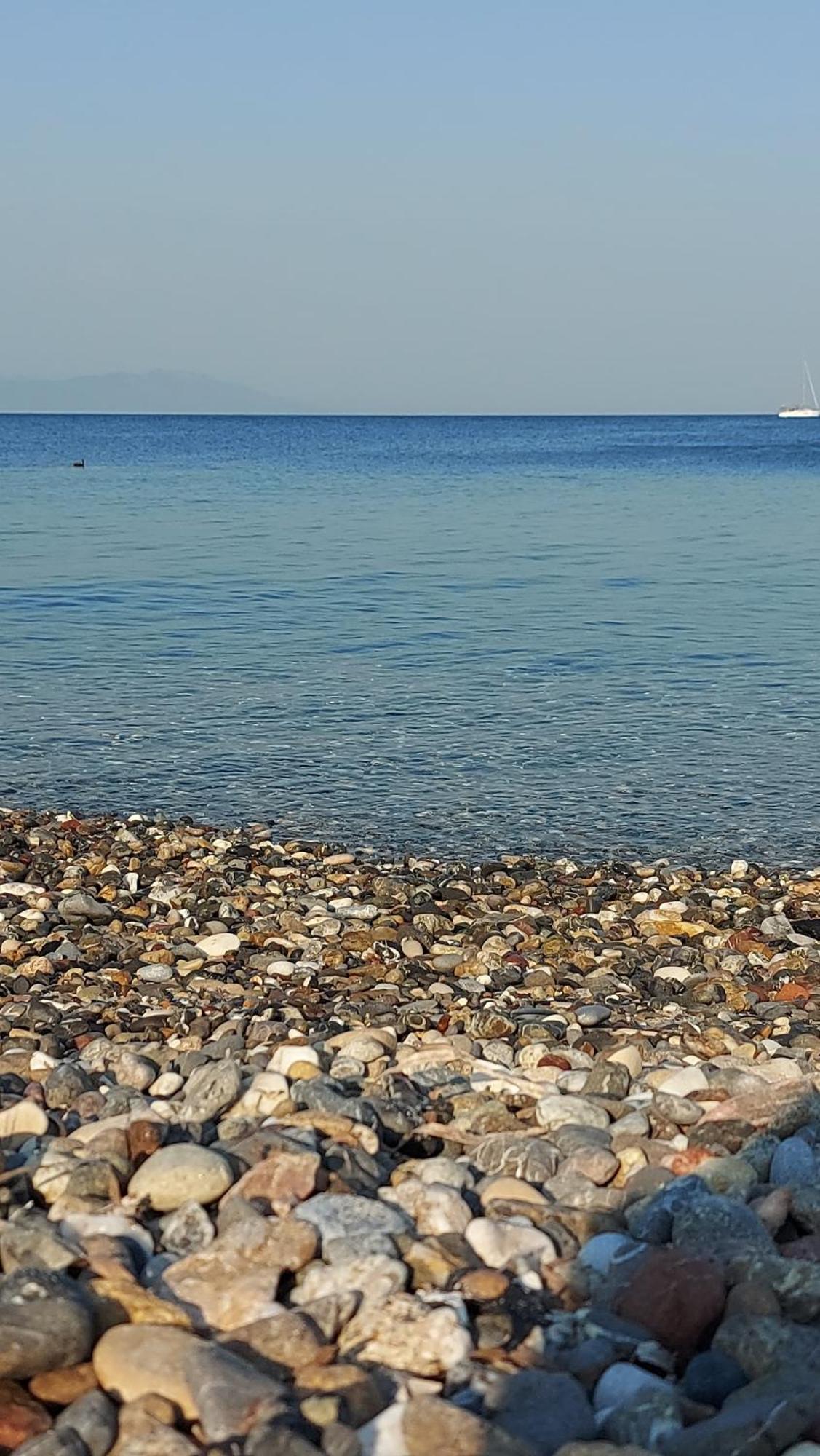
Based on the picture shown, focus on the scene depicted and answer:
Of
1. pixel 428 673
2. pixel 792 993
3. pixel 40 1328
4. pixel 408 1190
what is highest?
pixel 40 1328

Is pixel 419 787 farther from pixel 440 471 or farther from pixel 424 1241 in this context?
pixel 440 471

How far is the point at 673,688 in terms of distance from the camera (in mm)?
14531

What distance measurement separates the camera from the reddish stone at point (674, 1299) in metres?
3.38

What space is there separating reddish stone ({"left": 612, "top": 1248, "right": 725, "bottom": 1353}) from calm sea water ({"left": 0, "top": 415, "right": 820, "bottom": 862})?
593 cm

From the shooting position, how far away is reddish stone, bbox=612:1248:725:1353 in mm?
3375

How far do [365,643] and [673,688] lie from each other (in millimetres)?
4056

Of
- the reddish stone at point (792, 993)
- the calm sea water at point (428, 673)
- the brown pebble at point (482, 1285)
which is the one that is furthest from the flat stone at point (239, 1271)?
the calm sea water at point (428, 673)

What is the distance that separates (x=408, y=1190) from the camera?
3992 mm

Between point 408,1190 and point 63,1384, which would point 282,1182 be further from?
point 63,1384

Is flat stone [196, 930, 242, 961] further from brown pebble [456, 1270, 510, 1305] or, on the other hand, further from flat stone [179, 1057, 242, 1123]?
brown pebble [456, 1270, 510, 1305]

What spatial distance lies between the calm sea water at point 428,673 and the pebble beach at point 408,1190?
9.05ft

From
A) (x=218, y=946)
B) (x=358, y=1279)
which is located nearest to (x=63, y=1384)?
(x=358, y=1279)

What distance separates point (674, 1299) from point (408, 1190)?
0.83 m

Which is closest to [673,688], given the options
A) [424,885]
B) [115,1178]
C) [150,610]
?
[424,885]
